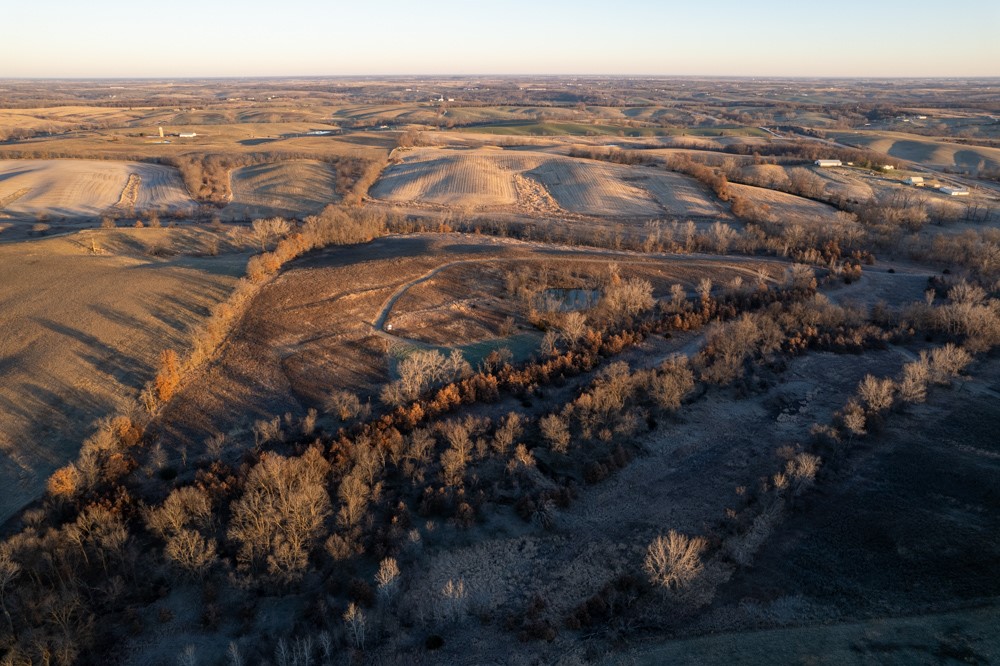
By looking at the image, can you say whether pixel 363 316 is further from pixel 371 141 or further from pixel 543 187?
pixel 371 141

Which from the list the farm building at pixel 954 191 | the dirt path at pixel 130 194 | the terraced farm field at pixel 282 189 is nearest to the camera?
the terraced farm field at pixel 282 189

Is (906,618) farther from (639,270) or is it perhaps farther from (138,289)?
(138,289)

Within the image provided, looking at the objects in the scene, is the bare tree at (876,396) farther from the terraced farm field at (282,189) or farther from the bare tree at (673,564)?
the terraced farm field at (282,189)

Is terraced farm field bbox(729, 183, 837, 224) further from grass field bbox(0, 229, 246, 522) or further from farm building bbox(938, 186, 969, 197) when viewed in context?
grass field bbox(0, 229, 246, 522)

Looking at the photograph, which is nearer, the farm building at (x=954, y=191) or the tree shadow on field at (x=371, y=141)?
the farm building at (x=954, y=191)

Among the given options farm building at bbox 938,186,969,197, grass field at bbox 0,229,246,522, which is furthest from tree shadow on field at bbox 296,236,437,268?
farm building at bbox 938,186,969,197

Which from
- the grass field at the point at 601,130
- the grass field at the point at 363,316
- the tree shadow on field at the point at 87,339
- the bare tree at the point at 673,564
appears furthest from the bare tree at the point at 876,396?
the grass field at the point at 601,130

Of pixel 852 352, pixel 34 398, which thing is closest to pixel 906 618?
pixel 852 352
